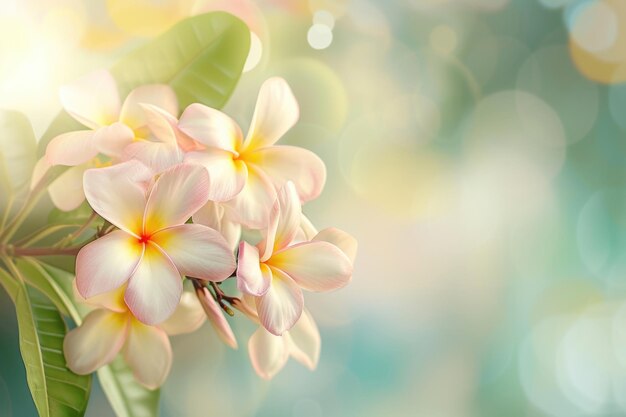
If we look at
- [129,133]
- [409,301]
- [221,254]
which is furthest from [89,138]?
[409,301]

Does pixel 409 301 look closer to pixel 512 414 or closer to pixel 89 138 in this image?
pixel 512 414

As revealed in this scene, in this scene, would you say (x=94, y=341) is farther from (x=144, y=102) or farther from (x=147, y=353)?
(x=144, y=102)

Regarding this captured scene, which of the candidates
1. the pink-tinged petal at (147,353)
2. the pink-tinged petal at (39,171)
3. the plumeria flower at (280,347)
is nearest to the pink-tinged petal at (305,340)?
the plumeria flower at (280,347)

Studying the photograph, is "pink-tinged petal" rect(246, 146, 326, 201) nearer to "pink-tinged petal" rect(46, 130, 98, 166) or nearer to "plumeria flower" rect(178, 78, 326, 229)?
"plumeria flower" rect(178, 78, 326, 229)

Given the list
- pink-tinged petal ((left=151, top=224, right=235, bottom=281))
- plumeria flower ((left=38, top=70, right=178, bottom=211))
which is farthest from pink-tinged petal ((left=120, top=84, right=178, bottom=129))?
pink-tinged petal ((left=151, top=224, right=235, bottom=281))

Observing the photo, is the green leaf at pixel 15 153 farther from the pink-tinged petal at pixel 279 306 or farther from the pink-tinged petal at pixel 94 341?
the pink-tinged petal at pixel 279 306

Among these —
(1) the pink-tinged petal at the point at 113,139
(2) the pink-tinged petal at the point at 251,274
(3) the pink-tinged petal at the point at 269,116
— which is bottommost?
(2) the pink-tinged petal at the point at 251,274

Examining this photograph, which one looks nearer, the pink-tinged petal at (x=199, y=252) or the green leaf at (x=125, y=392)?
the pink-tinged petal at (x=199, y=252)

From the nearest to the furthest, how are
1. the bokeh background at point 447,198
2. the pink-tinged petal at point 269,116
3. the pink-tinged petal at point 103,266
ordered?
1. the pink-tinged petal at point 103,266
2. the pink-tinged petal at point 269,116
3. the bokeh background at point 447,198

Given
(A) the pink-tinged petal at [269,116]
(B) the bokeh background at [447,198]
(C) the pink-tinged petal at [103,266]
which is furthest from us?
(B) the bokeh background at [447,198]
